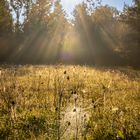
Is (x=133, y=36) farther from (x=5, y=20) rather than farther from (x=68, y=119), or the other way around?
(x=68, y=119)

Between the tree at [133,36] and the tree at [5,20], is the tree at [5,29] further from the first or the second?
the tree at [133,36]

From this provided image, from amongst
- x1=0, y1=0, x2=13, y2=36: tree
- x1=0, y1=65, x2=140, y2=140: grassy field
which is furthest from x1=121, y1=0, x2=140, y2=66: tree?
x1=0, y1=65, x2=140, y2=140: grassy field

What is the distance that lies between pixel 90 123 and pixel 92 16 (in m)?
38.8

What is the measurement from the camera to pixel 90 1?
173 ft

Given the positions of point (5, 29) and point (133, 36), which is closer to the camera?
point (133, 36)

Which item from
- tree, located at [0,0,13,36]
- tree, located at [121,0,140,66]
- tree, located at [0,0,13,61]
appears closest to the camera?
tree, located at [121,0,140,66]

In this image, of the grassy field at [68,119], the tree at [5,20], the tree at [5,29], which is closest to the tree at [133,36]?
the tree at [5,29]

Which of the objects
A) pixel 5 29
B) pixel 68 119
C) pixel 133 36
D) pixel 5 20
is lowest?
pixel 68 119

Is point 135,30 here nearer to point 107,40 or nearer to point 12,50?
point 107,40

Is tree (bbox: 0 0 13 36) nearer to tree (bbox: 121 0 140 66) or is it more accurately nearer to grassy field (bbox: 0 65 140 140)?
tree (bbox: 121 0 140 66)

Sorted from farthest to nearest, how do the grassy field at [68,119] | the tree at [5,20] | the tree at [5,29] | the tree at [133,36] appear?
the tree at [5,20] < the tree at [5,29] < the tree at [133,36] < the grassy field at [68,119]

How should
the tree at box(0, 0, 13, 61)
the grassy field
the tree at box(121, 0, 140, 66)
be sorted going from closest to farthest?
the grassy field < the tree at box(121, 0, 140, 66) < the tree at box(0, 0, 13, 61)

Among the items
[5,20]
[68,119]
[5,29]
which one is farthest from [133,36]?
[68,119]

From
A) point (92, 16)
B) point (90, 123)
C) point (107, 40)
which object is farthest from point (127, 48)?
point (90, 123)
